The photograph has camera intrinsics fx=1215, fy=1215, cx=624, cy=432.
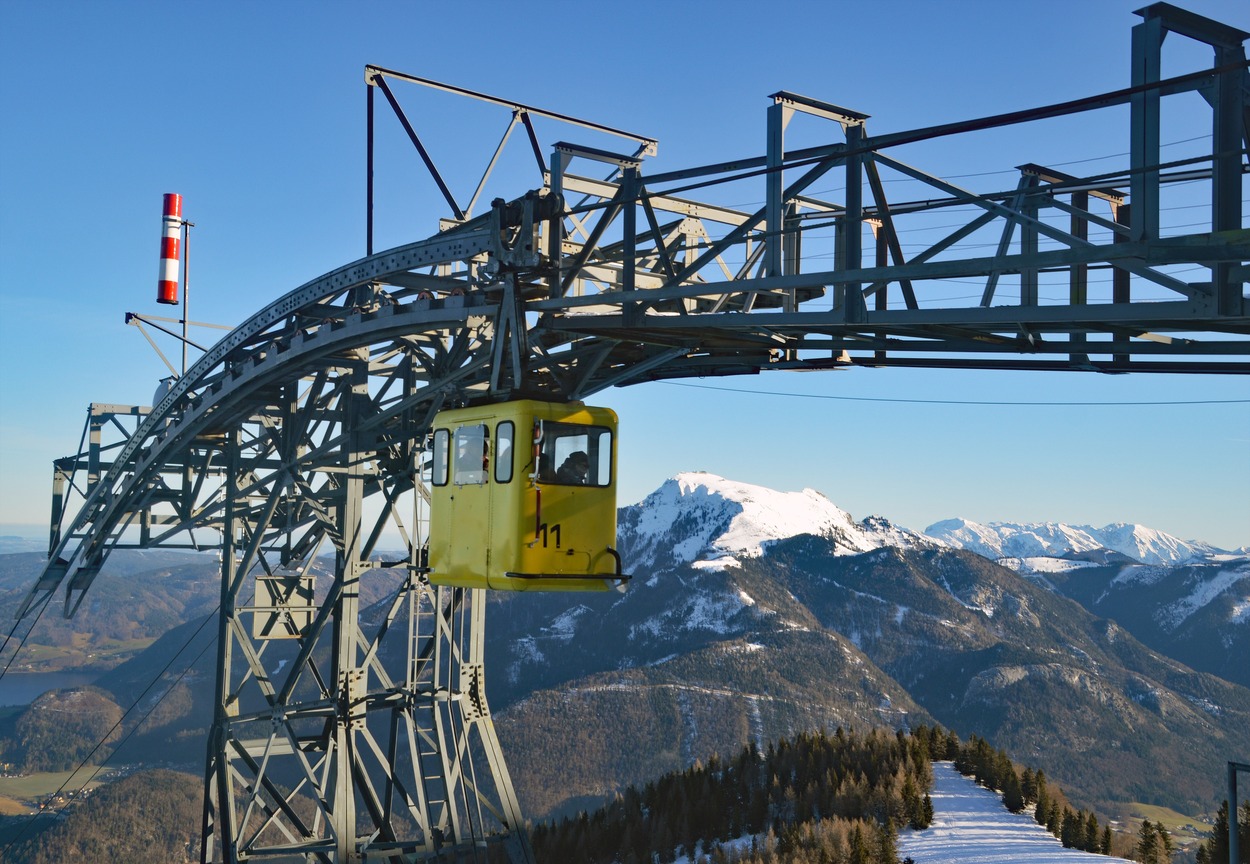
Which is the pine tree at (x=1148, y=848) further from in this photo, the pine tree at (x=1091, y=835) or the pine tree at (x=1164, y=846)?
the pine tree at (x=1091, y=835)

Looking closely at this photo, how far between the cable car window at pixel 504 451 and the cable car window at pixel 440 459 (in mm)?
1398

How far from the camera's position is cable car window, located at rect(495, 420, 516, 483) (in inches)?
613

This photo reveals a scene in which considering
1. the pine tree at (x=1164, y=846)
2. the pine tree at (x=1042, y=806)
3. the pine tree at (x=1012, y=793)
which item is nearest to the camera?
the pine tree at (x=1164, y=846)

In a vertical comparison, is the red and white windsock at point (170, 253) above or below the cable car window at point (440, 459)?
above

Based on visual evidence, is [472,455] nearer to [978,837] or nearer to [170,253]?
[978,837]

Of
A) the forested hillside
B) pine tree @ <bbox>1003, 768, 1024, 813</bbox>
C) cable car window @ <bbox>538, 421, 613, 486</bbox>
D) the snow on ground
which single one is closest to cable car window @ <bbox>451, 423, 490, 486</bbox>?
cable car window @ <bbox>538, 421, 613, 486</bbox>

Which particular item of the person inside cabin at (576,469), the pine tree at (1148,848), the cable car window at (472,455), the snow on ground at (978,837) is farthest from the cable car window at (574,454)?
the pine tree at (1148,848)

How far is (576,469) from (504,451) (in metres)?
1.01

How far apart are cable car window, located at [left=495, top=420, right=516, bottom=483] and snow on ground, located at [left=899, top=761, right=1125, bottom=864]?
10373mm

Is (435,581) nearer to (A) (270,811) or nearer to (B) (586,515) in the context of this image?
(B) (586,515)

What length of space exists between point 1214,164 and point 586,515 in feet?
27.7

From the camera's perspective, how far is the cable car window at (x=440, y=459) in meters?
16.9

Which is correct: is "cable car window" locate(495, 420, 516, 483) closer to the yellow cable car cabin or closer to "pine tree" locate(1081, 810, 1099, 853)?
the yellow cable car cabin

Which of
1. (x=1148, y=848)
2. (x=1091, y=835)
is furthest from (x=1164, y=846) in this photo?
(x=1091, y=835)
